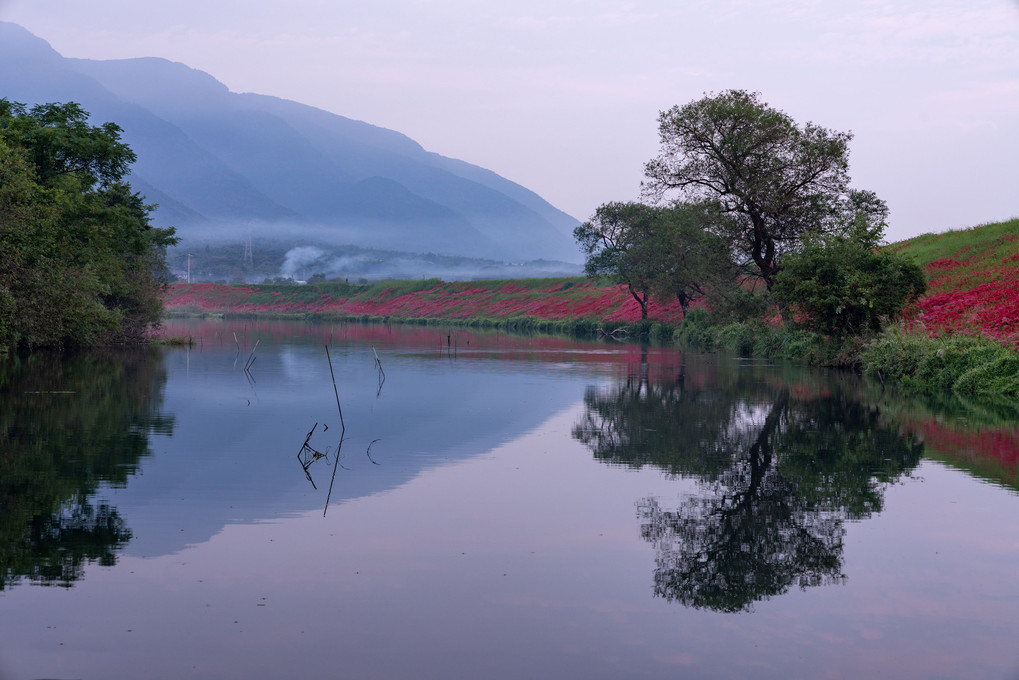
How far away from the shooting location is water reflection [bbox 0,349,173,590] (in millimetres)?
11969

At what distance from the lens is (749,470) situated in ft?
61.1

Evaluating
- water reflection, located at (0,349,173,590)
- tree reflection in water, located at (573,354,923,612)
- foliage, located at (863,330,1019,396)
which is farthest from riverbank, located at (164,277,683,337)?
tree reflection in water, located at (573,354,923,612)

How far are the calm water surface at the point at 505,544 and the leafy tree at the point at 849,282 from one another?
17218mm

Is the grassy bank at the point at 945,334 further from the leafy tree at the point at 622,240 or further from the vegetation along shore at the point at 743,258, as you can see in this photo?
the leafy tree at the point at 622,240

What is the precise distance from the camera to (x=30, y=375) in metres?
37.7

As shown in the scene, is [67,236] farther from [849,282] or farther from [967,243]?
[967,243]

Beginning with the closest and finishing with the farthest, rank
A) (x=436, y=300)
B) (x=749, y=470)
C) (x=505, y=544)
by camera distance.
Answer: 1. (x=505, y=544)
2. (x=749, y=470)
3. (x=436, y=300)

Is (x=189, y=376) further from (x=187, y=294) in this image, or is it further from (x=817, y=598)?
(x=187, y=294)

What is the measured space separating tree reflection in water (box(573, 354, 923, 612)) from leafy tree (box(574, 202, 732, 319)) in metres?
24.4

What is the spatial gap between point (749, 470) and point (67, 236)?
38.4 meters

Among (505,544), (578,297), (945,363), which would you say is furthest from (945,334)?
(578,297)

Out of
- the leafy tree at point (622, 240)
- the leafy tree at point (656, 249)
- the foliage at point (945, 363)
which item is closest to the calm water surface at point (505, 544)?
the foliage at point (945, 363)

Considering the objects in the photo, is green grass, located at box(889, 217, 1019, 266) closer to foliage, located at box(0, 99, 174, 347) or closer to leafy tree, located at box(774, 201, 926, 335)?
leafy tree, located at box(774, 201, 926, 335)

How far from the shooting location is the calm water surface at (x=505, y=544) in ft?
29.5
